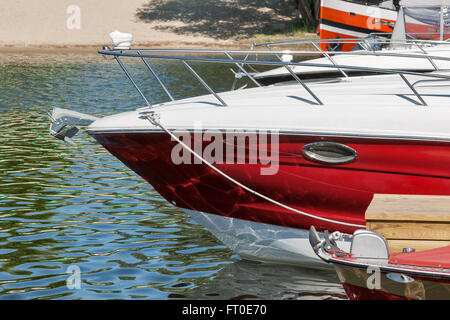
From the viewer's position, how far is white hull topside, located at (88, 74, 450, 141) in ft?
20.7

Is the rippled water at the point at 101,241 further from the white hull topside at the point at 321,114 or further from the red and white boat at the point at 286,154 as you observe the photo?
the white hull topside at the point at 321,114

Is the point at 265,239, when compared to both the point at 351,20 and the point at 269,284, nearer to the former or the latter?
the point at 269,284

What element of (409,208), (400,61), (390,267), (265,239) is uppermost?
(400,61)

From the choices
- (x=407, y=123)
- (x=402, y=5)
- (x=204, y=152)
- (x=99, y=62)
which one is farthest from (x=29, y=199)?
(x=99, y=62)

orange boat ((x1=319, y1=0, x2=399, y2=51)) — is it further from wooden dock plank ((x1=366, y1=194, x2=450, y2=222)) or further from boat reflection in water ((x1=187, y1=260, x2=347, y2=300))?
wooden dock plank ((x1=366, y1=194, x2=450, y2=222))

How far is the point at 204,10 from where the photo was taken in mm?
45594

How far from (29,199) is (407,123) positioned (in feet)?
A: 18.0

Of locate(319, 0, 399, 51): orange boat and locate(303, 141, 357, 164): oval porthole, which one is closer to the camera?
locate(303, 141, 357, 164): oval porthole

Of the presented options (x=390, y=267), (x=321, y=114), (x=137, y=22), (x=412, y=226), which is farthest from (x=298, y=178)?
(x=137, y=22)

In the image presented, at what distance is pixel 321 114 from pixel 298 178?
2.04 feet

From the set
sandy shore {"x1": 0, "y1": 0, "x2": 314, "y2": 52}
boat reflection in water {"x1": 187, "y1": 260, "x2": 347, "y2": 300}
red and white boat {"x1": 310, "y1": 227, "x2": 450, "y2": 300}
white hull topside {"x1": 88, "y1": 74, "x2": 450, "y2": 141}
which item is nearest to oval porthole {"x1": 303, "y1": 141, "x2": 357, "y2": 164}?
white hull topside {"x1": 88, "y1": 74, "x2": 450, "y2": 141}

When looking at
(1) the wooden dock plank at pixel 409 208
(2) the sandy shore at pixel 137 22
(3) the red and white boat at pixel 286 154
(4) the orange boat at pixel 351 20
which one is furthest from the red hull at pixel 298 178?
(2) the sandy shore at pixel 137 22

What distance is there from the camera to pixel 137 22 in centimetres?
4322

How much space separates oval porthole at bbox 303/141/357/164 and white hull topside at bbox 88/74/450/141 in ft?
0.49
